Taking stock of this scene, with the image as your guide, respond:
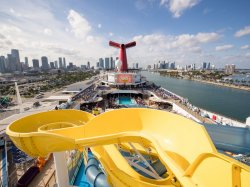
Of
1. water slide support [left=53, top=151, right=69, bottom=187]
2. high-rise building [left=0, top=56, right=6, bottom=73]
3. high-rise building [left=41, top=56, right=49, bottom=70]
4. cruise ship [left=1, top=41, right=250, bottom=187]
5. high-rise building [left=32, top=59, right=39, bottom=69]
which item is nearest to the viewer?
cruise ship [left=1, top=41, right=250, bottom=187]

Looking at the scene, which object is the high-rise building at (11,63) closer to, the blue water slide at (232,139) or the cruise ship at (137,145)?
the cruise ship at (137,145)

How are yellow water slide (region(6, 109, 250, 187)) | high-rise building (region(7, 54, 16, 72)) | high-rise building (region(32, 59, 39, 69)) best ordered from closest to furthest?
yellow water slide (region(6, 109, 250, 187)), high-rise building (region(7, 54, 16, 72)), high-rise building (region(32, 59, 39, 69))

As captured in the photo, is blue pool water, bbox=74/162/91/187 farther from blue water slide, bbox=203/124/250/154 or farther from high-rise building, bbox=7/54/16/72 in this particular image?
high-rise building, bbox=7/54/16/72

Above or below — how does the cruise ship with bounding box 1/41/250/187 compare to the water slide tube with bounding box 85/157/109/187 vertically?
above

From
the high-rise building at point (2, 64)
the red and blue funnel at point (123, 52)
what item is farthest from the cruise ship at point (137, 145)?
the high-rise building at point (2, 64)

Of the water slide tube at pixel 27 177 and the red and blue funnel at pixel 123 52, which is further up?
the red and blue funnel at pixel 123 52

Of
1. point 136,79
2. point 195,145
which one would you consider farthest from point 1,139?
point 136,79

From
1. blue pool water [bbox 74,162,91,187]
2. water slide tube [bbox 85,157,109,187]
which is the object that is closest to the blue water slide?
water slide tube [bbox 85,157,109,187]
